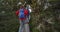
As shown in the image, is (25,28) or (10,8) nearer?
(25,28)

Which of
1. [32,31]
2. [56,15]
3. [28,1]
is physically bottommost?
[32,31]

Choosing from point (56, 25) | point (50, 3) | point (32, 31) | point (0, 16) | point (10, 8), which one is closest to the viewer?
point (56, 25)

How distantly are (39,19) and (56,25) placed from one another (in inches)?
64.6

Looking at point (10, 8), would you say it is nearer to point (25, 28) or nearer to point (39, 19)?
point (39, 19)

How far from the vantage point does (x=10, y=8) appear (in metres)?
16.7

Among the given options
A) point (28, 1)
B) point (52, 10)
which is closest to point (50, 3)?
point (52, 10)

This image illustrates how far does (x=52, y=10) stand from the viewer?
12.7 metres

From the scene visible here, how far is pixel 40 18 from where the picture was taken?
12.7 metres

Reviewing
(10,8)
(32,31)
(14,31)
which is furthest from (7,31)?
(10,8)

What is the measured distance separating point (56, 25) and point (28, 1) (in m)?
6.12

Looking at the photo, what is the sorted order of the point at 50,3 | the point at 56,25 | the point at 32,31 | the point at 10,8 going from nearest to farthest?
the point at 56,25 < the point at 32,31 < the point at 50,3 < the point at 10,8

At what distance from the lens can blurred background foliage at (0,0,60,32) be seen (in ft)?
37.8

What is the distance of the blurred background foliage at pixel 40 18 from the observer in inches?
454

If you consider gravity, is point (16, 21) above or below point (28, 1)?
below
